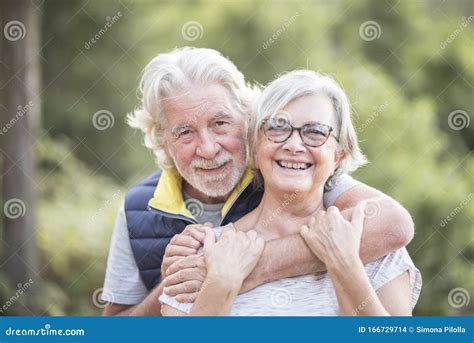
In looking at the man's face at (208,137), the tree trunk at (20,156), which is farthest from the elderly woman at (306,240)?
the tree trunk at (20,156)

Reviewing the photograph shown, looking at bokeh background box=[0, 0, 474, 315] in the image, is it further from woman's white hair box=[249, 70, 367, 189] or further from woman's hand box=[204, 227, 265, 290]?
woman's hand box=[204, 227, 265, 290]

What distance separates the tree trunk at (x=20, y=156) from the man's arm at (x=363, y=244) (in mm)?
1911

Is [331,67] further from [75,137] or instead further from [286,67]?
[75,137]

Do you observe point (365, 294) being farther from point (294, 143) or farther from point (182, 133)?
point (182, 133)

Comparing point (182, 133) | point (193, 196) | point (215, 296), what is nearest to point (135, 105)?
point (193, 196)

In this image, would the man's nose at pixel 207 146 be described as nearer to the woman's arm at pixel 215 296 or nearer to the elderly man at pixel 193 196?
the elderly man at pixel 193 196

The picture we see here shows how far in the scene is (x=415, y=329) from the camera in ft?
8.41

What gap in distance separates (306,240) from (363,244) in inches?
7.2

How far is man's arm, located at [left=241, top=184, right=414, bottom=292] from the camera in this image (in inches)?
85.4

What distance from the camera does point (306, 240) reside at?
2223mm

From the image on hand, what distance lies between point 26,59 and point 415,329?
249cm

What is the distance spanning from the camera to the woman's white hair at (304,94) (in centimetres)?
216

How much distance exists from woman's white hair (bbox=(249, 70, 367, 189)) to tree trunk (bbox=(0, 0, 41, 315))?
6.17 ft

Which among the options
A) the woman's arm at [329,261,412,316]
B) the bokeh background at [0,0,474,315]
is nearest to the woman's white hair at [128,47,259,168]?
the woman's arm at [329,261,412,316]
